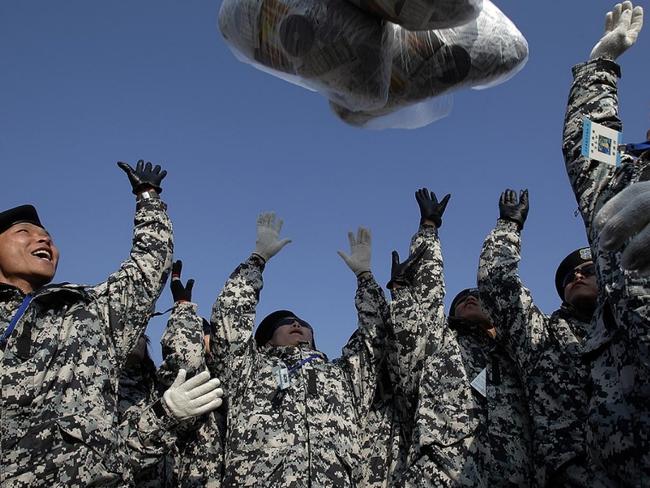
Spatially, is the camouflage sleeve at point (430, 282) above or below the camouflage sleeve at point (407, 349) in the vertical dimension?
above

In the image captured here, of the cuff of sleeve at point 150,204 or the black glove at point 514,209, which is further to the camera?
the black glove at point 514,209

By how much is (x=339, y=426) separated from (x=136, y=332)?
4.56 feet

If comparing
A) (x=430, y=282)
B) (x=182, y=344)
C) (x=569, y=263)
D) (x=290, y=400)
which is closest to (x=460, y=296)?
(x=430, y=282)

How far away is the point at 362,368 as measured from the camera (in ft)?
14.0

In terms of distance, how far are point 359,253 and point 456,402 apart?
1.44m

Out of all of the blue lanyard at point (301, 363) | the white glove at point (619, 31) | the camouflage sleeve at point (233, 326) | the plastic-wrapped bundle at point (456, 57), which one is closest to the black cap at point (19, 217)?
the camouflage sleeve at point (233, 326)

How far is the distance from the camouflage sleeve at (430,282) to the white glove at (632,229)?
2.37m

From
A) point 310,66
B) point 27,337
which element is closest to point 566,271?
point 310,66

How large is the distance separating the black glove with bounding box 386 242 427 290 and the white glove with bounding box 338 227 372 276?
0.45 meters

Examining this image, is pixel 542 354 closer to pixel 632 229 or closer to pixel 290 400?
pixel 290 400

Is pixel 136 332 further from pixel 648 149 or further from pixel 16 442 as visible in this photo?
pixel 648 149

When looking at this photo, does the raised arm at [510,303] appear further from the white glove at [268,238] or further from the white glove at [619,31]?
the white glove at [268,238]

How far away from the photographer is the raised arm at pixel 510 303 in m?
3.53

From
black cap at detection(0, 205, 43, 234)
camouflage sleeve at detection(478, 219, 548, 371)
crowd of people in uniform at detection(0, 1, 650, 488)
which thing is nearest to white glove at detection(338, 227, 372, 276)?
crowd of people in uniform at detection(0, 1, 650, 488)
